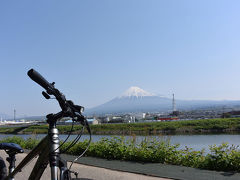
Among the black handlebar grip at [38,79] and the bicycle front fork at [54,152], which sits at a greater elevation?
the black handlebar grip at [38,79]

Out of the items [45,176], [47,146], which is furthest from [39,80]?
[45,176]

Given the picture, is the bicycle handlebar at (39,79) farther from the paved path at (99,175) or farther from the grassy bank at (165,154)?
the grassy bank at (165,154)

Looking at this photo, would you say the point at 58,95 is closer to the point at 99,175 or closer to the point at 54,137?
the point at 54,137

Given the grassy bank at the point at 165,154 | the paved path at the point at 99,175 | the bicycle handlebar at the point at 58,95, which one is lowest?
the paved path at the point at 99,175

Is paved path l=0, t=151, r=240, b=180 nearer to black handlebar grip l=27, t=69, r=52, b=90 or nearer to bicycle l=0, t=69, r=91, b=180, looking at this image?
bicycle l=0, t=69, r=91, b=180

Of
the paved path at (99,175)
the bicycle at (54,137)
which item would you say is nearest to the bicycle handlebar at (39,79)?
the bicycle at (54,137)

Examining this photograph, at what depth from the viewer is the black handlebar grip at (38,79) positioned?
2.03 metres

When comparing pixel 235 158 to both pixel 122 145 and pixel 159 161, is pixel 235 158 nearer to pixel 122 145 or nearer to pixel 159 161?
pixel 159 161

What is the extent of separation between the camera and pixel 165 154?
6.65 meters

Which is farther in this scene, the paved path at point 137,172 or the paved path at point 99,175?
the paved path at point 99,175

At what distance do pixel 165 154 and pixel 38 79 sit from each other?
5.17 meters

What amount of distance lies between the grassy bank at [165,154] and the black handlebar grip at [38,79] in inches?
188

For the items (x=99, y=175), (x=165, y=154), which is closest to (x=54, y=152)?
(x=99, y=175)

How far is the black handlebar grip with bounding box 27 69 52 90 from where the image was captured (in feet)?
6.65
